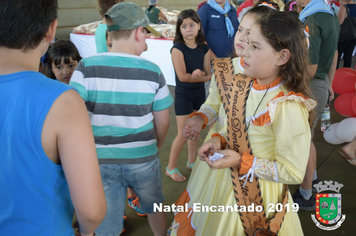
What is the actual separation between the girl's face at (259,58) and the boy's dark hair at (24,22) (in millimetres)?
891

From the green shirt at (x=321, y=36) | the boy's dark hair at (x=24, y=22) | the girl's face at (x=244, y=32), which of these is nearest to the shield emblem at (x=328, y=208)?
the green shirt at (x=321, y=36)

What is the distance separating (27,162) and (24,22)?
1.30ft

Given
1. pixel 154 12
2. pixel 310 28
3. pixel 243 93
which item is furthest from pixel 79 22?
pixel 243 93

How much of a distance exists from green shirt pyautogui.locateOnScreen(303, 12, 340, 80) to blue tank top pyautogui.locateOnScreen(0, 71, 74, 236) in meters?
2.14

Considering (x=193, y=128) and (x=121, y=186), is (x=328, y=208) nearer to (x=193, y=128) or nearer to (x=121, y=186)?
(x=193, y=128)

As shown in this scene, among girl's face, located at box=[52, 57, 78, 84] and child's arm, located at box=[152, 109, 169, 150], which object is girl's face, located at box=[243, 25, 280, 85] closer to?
child's arm, located at box=[152, 109, 169, 150]

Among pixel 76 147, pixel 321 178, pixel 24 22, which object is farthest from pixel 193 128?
pixel 321 178

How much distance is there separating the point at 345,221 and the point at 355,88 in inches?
54.2

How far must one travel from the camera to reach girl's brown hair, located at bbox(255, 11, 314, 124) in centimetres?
134

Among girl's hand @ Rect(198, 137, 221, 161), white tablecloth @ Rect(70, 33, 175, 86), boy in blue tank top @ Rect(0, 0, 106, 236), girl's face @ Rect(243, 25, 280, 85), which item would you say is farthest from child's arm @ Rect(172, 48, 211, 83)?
white tablecloth @ Rect(70, 33, 175, 86)

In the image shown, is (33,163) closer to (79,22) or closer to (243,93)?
(243,93)

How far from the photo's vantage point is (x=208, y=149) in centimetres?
154

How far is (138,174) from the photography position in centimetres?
177

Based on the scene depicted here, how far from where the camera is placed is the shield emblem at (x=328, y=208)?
249 cm
